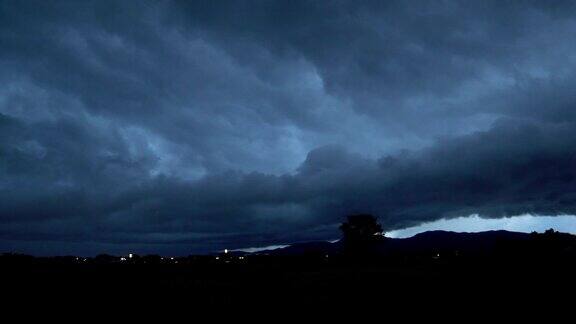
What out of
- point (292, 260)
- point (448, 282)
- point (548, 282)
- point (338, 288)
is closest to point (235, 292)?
point (338, 288)

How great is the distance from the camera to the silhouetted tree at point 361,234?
10088cm

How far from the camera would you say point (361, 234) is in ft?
331

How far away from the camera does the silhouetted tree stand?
331 ft

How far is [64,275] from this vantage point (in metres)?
36.9

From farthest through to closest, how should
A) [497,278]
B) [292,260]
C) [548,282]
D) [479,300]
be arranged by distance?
[292,260]
[497,278]
[548,282]
[479,300]

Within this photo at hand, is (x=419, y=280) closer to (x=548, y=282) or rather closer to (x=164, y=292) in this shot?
(x=548, y=282)

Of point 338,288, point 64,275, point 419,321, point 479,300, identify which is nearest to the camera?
point 419,321

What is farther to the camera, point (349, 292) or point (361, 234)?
point (361, 234)

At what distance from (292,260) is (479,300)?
5185 centimetres

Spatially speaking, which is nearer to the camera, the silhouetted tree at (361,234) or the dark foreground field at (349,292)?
the dark foreground field at (349,292)

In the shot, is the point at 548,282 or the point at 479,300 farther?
the point at 548,282

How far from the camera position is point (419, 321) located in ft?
72.5

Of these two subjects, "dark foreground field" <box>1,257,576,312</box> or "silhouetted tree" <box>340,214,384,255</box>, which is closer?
"dark foreground field" <box>1,257,576,312</box>

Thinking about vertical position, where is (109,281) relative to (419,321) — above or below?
above
